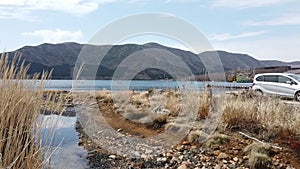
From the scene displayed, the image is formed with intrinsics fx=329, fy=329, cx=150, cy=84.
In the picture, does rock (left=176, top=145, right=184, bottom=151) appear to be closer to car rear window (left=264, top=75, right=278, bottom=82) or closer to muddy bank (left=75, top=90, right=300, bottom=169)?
muddy bank (left=75, top=90, right=300, bottom=169)

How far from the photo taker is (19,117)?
2.82 metres

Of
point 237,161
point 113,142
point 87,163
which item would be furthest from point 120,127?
point 237,161

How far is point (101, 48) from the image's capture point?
1275cm

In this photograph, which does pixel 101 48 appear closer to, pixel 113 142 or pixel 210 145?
pixel 113 142

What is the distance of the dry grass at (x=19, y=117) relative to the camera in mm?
2641

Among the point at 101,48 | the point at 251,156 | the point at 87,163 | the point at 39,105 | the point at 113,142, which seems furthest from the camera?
the point at 101,48

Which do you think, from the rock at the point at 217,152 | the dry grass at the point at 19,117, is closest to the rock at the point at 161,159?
the rock at the point at 217,152

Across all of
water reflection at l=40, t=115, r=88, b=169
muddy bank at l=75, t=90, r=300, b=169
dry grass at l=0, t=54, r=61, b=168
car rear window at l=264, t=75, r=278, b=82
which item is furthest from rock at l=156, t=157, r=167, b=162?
car rear window at l=264, t=75, r=278, b=82

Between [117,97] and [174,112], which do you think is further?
[117,97]

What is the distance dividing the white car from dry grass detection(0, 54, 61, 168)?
1272 centimetres

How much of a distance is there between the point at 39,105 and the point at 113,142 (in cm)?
562

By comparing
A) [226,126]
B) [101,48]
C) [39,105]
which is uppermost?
[101,48]

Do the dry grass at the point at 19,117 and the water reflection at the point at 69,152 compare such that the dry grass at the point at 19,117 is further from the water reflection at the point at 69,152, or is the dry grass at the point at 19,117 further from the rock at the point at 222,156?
the rock at the point at 222,156

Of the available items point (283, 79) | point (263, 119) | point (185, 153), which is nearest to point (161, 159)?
point (185, 153)
